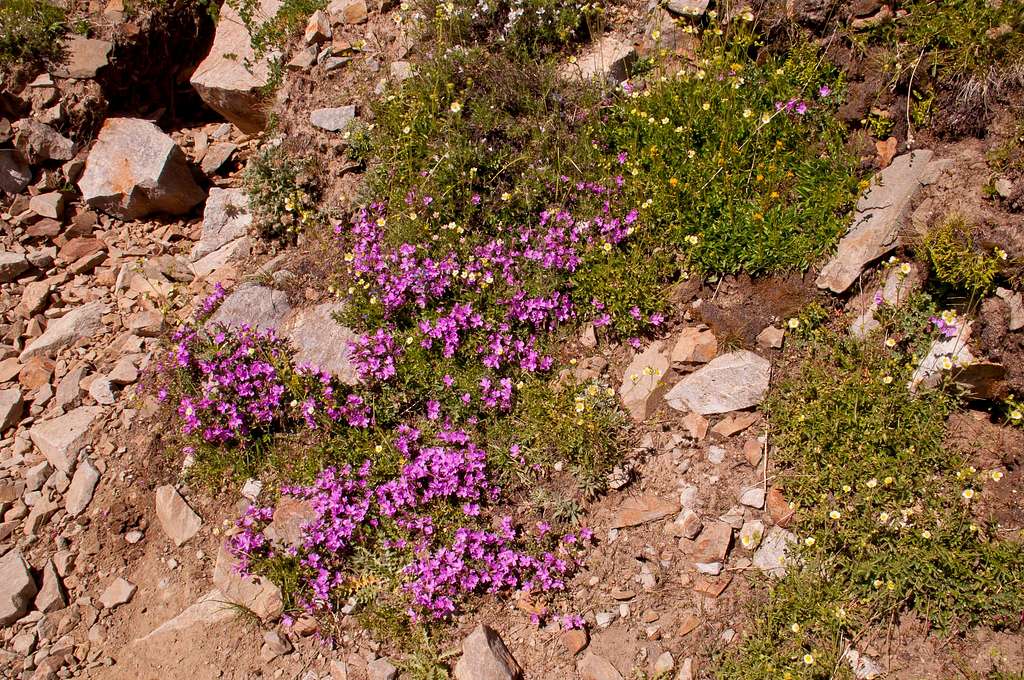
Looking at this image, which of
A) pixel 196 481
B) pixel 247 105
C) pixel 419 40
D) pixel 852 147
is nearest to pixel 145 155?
pixel 247 105

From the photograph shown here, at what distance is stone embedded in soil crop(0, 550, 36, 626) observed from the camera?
5.36m

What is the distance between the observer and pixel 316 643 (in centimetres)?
512

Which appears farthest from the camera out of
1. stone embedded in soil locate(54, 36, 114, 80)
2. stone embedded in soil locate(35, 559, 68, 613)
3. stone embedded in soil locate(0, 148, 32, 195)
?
stone embedded in soil locate(54, 36, 114, 80)

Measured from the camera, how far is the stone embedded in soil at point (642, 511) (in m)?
5.11

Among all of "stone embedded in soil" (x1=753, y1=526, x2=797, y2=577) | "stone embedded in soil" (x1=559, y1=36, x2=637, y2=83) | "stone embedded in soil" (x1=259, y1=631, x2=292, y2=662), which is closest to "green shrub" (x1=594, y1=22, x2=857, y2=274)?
"stone embedded in soil" (x1=559, y1=36, x2=637, y2=83)

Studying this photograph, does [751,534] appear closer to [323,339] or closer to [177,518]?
[323,339]

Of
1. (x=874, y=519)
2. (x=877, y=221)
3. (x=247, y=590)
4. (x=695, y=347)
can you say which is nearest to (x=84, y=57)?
(x=247, y=590)

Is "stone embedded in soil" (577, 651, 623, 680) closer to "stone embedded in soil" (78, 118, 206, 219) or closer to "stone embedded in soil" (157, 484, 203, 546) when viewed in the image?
"stone embedded in soil" (157, 484, 203, 546)

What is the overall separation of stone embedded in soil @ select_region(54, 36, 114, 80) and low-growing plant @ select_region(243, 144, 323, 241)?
3.00 metres

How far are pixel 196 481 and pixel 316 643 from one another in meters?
1.71

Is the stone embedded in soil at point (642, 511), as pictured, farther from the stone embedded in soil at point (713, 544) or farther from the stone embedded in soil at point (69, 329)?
the stone embedded in soil at point (69, 329)

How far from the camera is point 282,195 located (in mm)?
7270

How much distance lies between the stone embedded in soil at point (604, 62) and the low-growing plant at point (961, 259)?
10.3 feet

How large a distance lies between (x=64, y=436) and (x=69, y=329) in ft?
4.26
